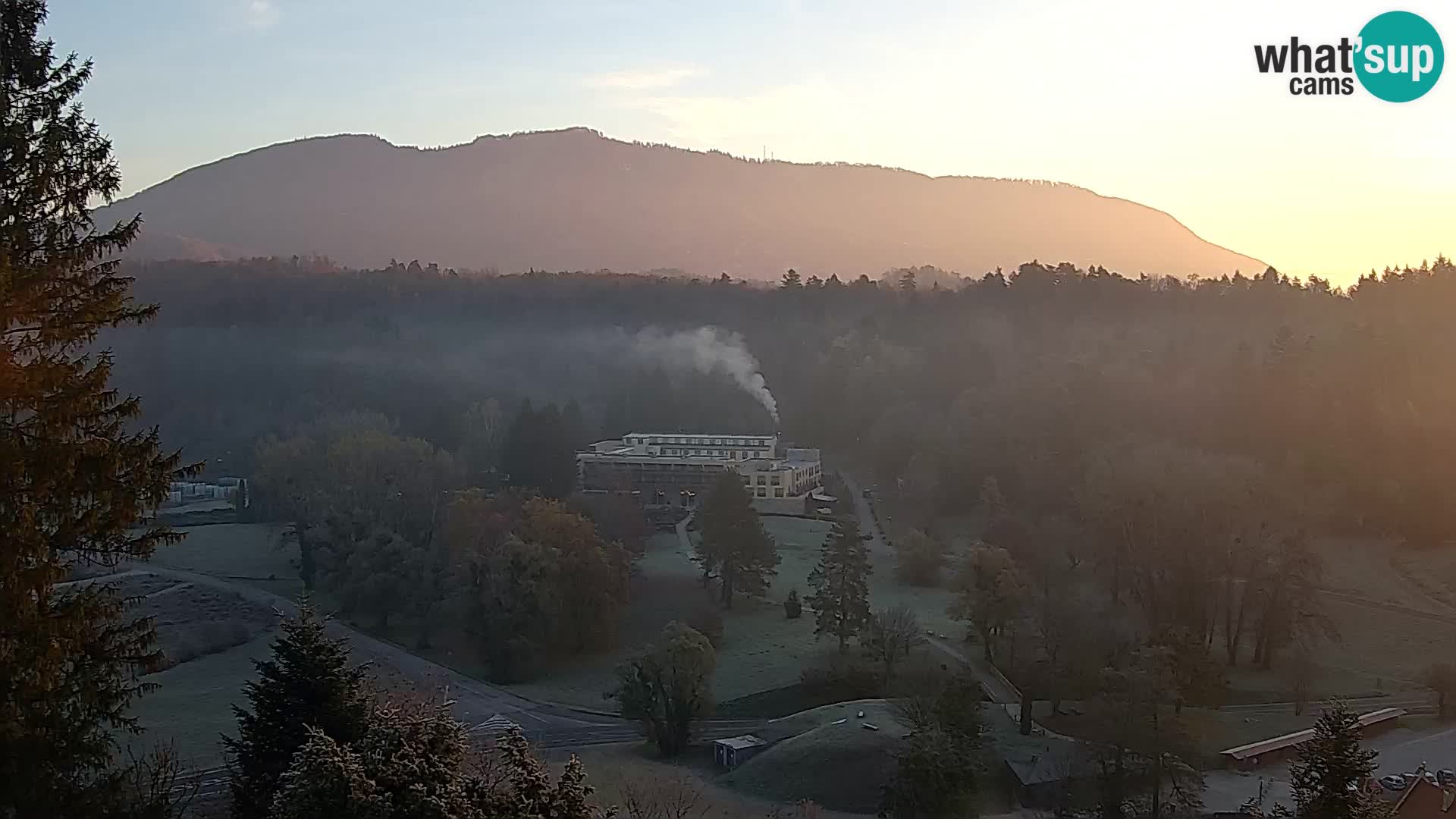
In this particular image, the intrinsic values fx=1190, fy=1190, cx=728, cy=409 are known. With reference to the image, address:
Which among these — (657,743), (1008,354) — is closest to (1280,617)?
(657,743)

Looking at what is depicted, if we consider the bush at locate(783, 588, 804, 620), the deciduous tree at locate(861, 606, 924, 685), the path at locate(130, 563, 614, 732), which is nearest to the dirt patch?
the path at locate(130, 563, 614, 732)

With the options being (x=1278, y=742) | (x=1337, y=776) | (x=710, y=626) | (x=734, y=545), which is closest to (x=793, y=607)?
(x=734, y=545)

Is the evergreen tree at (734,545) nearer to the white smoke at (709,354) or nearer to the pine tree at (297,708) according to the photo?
the pine tree at (297,708)

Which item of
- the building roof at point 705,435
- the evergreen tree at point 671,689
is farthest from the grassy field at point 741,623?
the building roof at point 705,435

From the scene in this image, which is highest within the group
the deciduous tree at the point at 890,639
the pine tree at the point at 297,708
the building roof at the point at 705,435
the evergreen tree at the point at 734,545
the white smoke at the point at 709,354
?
the white smoke at the point at 709,354

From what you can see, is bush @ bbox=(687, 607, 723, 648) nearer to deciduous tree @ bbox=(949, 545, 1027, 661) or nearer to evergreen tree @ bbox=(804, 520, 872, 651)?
evergreen tree @ bbox=(804, 520, 872, 651)

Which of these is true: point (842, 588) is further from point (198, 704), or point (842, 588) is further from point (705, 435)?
point (705, 435)
